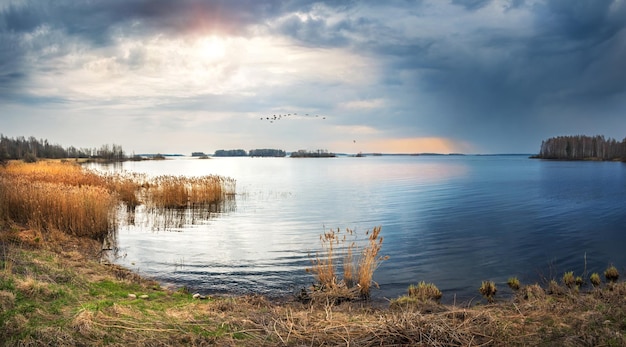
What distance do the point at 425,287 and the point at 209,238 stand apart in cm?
1235

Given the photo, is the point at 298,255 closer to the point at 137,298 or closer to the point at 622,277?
the point at 137,298

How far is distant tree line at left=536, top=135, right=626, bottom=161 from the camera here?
162212mm

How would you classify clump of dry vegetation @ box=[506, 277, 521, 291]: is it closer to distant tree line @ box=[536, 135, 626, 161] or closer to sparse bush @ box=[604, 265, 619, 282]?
sparse bush @ box=[604, 265, 619, 282]

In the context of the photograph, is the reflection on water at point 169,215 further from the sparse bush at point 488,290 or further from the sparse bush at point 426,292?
the sparse bush at point 488,290

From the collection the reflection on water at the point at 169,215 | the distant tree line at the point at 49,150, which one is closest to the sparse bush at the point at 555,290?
the reflection on water at the point at 169,215

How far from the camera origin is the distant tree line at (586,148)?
532 feet

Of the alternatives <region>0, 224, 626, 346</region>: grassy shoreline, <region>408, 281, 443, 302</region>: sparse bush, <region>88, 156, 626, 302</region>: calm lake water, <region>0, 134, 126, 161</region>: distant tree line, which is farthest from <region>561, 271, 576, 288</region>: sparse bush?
<region>0, 134, 126, 161</region>: distant tree line

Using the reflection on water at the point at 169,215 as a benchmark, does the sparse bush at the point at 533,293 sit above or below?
above

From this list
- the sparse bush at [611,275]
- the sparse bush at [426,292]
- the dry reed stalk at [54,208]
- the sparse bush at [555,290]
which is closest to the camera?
the sparse bush at [555,290]

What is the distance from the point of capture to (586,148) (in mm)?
173000

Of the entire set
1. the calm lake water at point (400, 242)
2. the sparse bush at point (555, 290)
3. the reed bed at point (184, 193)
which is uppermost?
the reed bed at point (184, 193)

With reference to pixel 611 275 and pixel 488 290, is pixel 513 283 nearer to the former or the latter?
pixel 488 290

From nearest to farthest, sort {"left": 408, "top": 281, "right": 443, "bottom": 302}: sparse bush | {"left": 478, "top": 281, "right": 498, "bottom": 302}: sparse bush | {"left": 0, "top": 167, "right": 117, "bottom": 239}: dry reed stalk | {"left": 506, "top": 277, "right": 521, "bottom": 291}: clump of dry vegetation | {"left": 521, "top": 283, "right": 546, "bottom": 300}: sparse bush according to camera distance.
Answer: {"left": 521, "top": 283, "right": 546, "bottom": 300}: sparse bush < {"left": 408, "top": 281, "right": 443, "bottom": 302}: sparse bush < {"left": 478, "top": 281, "right": 498, "bottom": 302}: sparse bush < {"left": 506, "top": 277, "right": 521, "bottom": 291}: clump of dry vegetation < {"left": 0, "top": 167, "right": 117, "bottom": 239}: dry reed stalk

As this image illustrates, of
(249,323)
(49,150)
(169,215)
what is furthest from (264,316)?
(49,150)
